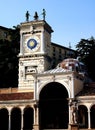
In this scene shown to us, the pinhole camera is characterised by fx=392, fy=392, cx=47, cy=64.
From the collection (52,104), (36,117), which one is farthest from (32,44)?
(36,117)

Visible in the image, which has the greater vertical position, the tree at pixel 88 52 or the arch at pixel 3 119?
the tree at pixel 88 52

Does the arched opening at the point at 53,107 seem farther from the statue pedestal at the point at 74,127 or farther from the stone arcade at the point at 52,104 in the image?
the statue pedestal at the point at 74,127

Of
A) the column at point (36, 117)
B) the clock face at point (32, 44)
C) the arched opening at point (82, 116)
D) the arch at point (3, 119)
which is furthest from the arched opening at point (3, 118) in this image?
the clock face at point (32, 44)

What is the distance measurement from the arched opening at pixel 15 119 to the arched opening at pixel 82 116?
30.6 feet

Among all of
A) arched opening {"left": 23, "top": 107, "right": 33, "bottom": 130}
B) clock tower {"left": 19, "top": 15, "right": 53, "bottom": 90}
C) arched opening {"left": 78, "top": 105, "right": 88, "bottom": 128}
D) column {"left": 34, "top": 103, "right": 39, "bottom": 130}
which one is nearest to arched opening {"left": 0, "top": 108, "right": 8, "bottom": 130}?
arched opening {"left": 23, "top": 107, "right": 33, "bottom": 130}

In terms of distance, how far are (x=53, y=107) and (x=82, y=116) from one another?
4.09m

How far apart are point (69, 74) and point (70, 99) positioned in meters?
3.27

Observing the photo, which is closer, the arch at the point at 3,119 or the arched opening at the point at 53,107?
the arched opening at the point at 53,107

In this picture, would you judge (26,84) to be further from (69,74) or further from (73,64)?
(69,74)

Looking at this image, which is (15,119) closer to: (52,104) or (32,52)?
(52,104)

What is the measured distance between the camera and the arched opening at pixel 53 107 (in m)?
51.7

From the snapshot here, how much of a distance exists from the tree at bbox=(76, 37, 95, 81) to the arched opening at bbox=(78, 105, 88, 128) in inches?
1031

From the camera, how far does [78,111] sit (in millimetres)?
50562

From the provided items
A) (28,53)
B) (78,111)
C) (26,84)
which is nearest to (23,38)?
(28,53)
